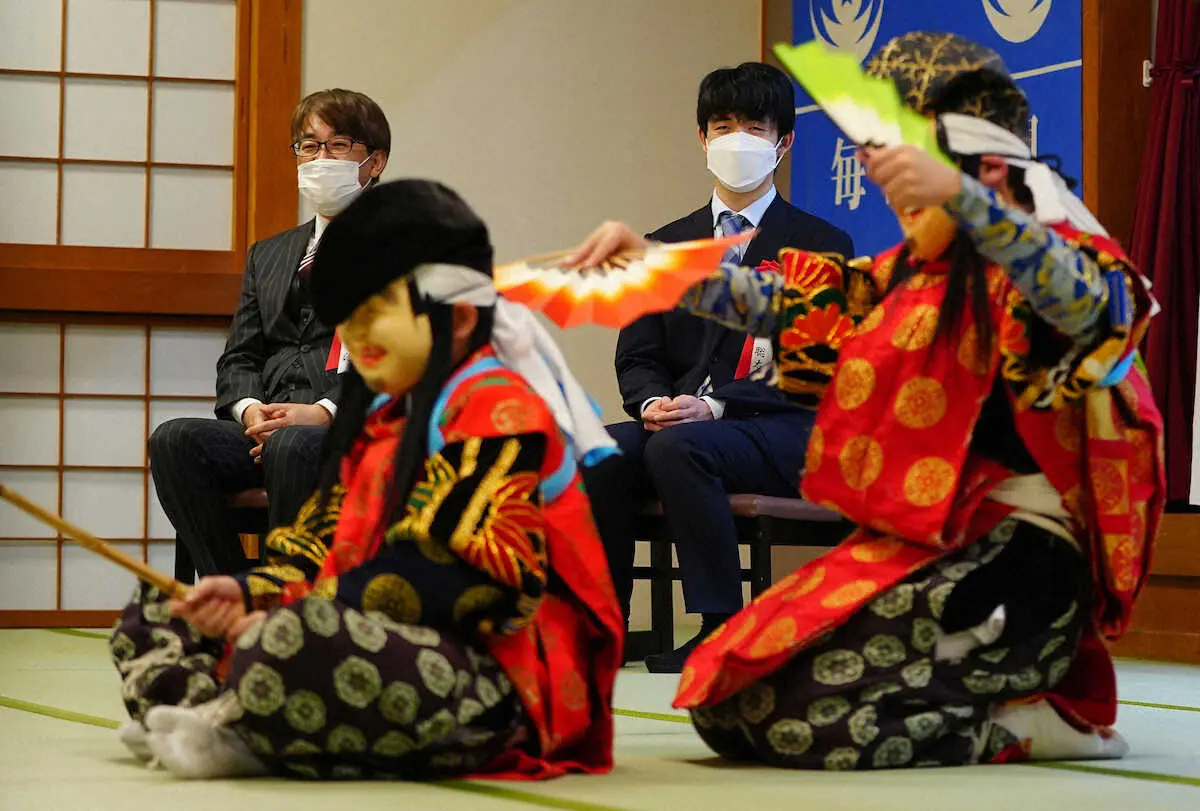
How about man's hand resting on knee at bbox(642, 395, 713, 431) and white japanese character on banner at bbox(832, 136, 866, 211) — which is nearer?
man's hand resting on knee at bbox(642, 395, 713, 431)

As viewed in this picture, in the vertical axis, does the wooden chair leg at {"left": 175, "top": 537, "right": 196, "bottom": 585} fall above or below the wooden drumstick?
below

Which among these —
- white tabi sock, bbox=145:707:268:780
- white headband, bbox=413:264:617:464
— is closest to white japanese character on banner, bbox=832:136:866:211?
white headband, bbox=413:264:617:464

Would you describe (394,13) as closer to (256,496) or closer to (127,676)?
(256,496)

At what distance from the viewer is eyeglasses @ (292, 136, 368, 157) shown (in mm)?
3779

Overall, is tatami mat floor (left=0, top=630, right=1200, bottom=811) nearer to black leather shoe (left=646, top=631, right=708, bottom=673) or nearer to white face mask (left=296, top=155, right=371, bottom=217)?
black leather shoe (left=646, top=631, right=708, bottom=673)

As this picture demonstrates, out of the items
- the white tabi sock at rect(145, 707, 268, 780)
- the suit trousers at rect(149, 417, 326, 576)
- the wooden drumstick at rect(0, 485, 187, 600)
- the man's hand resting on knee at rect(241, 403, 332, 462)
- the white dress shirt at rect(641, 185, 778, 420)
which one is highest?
the white dress shirt at rect(641, 185, 778, 420)

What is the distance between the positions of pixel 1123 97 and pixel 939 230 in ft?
8.03

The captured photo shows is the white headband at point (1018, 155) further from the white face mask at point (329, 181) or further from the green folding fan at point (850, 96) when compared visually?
the white face mask at point (329, 181)

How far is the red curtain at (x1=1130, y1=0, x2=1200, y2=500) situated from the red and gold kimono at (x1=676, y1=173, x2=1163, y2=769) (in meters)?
2.10

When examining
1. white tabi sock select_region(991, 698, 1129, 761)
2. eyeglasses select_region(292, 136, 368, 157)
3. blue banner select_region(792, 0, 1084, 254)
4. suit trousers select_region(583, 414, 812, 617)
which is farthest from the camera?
blue banner select_region(792, 0, 1084, 254)

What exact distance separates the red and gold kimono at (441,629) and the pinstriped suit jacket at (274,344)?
1.88 m

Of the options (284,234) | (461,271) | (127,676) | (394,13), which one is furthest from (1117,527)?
(394,13)

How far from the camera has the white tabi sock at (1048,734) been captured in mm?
2096

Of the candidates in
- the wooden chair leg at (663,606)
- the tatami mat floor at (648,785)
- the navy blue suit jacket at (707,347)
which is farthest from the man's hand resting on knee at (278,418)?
the tatami mat floor at (648,785)
